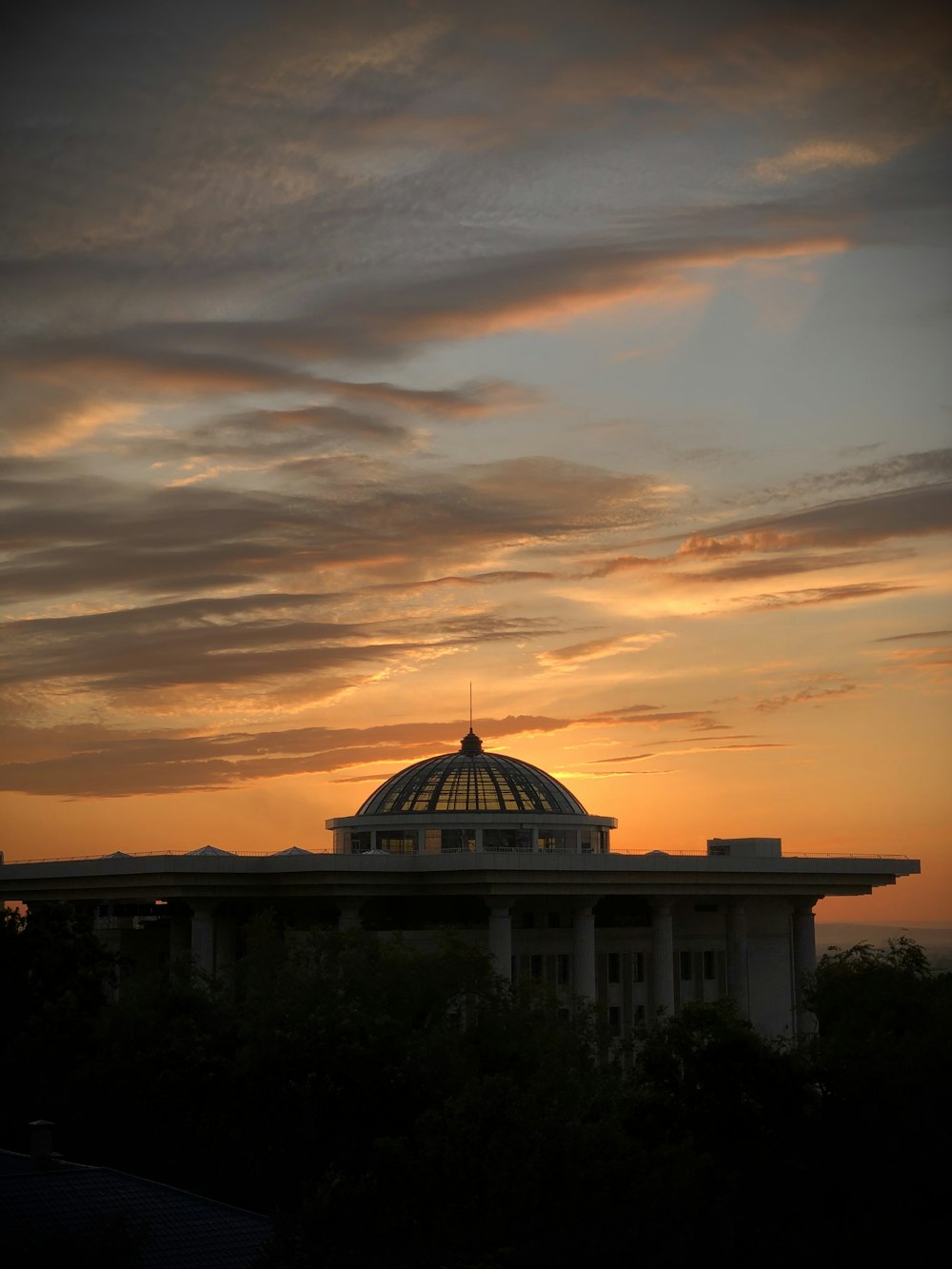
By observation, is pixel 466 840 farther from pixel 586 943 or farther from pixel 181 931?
pixel 181 931

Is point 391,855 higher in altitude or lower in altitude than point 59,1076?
higher

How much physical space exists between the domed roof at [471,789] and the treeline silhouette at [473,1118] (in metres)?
33.6

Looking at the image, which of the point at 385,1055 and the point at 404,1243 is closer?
the point at 404,1243

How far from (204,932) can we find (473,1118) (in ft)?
141

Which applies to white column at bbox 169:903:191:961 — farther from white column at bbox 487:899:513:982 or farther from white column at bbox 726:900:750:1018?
white column at bbox 726:900:750:1018

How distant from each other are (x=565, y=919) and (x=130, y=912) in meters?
25.9

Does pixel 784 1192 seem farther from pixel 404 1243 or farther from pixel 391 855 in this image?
pixel 391 855

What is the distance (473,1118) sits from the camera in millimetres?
49969

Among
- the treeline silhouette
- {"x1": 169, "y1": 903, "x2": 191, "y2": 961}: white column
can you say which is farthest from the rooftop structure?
the treeline silhouette

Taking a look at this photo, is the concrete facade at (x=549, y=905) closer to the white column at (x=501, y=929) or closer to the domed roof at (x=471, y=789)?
the white column at (x=501, y=929)

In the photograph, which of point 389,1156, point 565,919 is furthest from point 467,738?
point 389,1156

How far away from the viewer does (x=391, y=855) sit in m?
91.1

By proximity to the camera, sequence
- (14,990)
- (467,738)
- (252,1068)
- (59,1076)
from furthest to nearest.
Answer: (467,738), (14,990), (59,1076), (252,1068)

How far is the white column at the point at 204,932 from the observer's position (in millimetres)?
89812
